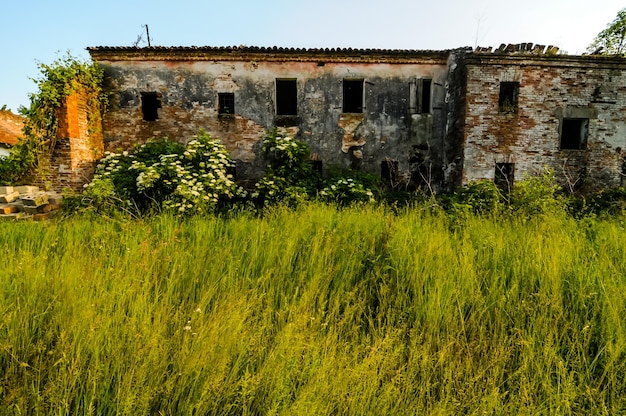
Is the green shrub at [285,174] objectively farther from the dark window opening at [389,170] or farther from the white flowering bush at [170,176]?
the dark window opening at [389,170]

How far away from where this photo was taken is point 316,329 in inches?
82.7

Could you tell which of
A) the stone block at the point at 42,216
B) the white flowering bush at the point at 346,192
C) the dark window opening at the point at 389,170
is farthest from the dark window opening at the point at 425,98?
the stone block at the point at 42,216

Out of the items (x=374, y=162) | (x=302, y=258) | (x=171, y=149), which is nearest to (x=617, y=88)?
(x=374, y=162)

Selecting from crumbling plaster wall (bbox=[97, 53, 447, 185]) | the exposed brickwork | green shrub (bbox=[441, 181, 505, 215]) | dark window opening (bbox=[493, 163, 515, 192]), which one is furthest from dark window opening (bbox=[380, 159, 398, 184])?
the exposed brickwork

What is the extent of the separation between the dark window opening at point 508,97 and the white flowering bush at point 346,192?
579 centimetres

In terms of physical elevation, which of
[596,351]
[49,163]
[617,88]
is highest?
[617,88]

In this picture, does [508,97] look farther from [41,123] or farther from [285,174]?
[41,123]

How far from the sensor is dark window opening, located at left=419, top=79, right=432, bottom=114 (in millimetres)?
11148

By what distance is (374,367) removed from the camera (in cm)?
173

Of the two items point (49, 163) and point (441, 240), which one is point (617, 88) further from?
point (49, 163)

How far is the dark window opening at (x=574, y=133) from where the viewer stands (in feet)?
34.0

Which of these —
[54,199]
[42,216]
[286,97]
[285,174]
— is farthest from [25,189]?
[286,97]

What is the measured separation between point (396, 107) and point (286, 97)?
478 cm

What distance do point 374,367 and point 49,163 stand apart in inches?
458
